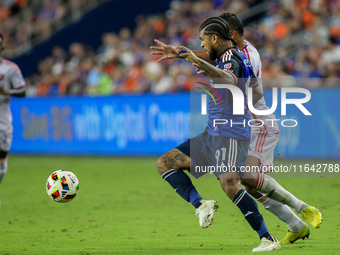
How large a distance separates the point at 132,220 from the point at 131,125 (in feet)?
29.4

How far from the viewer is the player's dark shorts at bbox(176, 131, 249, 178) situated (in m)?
6.45

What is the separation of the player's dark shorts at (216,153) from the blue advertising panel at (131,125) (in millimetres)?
8638

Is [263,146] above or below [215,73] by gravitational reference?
below

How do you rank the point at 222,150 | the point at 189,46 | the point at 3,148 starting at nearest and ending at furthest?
the point at 222,150
the point at 3,148
the point at 189,46

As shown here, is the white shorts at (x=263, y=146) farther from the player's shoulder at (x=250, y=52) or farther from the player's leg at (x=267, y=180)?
the player's shoulder at (x=250, y=52)

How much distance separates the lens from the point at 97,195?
11852mm

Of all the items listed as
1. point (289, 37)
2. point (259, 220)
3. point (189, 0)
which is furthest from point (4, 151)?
point (189, 0)

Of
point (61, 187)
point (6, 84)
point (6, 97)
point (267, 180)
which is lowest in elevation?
point (61, 187)

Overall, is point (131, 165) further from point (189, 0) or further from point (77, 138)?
point (189, 0)

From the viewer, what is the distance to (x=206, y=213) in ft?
20.2

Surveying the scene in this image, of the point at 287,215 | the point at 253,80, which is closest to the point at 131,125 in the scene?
the point at 287,215

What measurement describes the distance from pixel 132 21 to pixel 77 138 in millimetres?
7718

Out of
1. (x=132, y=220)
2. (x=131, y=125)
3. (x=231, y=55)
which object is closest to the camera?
(x=231, y=55)

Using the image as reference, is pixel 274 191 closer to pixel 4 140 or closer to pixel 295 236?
pixel 295 236
